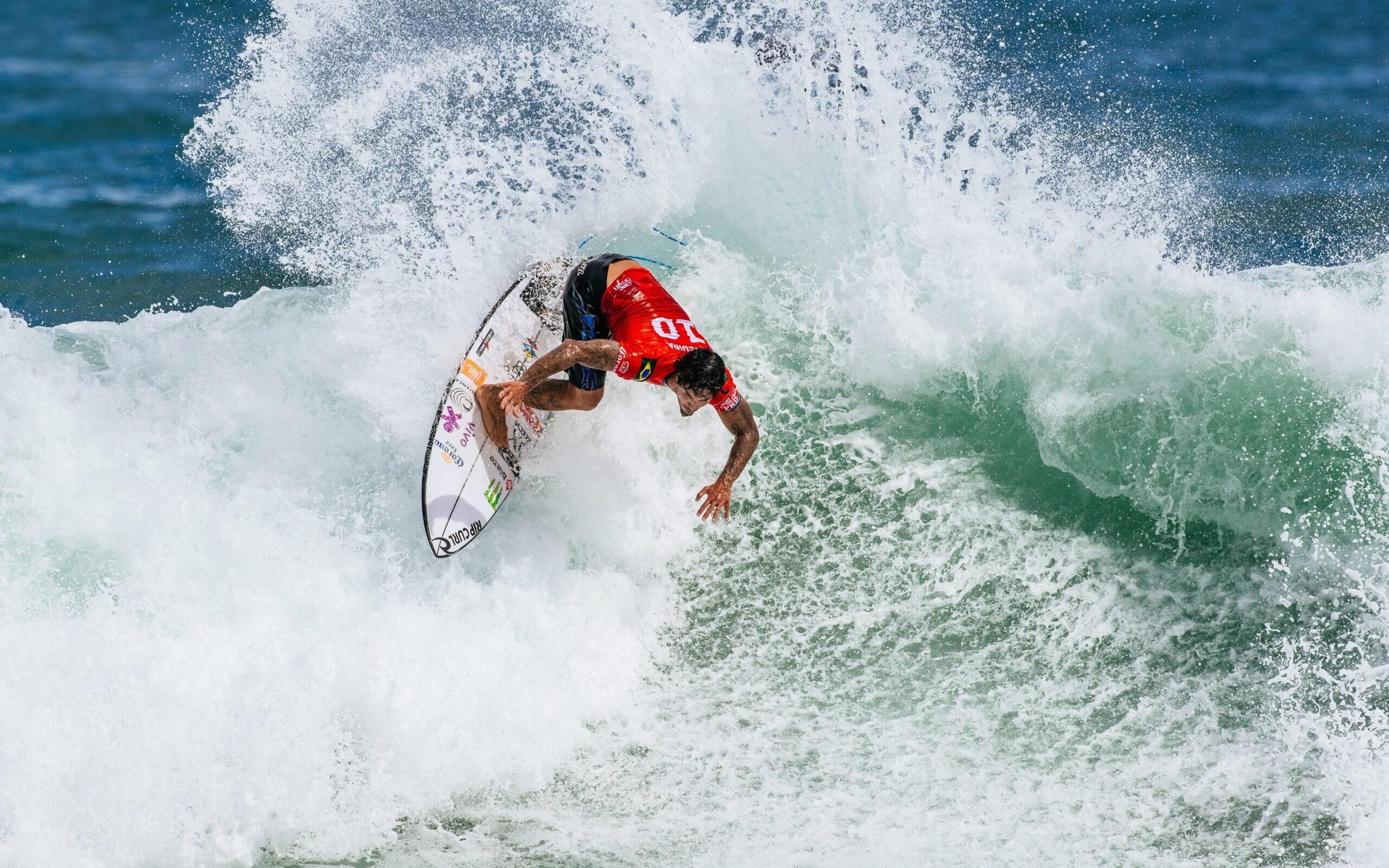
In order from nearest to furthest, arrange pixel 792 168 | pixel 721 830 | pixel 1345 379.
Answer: pixel 721 830
pixel 1345 379
pixel 792 168

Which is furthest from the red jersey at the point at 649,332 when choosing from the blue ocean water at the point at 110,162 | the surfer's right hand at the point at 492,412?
the blue ocean water at the point at 110,162

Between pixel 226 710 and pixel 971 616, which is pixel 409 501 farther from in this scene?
pixel 971 616

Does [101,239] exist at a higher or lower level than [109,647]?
lower

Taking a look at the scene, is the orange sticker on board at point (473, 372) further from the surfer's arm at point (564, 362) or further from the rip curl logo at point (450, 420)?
the surfer's arm at point (564, 362)

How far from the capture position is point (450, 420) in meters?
5.84

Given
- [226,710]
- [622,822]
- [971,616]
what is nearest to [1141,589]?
[971,616]

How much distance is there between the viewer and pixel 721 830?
492 centimetres

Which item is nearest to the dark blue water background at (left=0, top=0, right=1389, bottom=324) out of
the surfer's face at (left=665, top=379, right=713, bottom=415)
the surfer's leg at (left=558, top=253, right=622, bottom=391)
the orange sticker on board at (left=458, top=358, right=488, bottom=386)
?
the orange sticker on board at (left=458, top=358, right=488, bottom=386)

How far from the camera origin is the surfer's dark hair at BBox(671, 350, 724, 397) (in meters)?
5.34

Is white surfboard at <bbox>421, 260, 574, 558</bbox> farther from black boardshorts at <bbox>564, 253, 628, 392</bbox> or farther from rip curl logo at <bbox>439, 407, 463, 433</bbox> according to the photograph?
black boardshorts at <bbox>564, 253, 628, 392</bbox>

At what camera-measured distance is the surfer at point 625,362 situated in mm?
5422

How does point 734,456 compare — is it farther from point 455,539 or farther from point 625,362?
point 455,539

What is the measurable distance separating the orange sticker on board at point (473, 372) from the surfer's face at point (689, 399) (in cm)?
123

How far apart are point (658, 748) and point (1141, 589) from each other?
9.59ft
